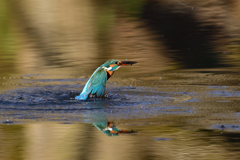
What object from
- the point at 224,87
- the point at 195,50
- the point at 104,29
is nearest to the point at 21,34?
the point at 104,29

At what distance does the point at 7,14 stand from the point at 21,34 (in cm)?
478

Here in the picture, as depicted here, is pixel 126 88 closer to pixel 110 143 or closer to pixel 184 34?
pixel 110 143

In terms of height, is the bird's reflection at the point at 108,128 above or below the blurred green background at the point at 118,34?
below

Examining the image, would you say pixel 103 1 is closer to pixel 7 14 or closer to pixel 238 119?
pixel 7 14

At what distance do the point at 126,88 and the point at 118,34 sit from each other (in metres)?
7.21

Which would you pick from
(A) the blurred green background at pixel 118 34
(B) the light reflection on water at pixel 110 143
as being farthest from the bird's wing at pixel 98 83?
(A) the blurred green background at pixel 118 34

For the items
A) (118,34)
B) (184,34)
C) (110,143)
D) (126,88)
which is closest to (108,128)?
(110,143)

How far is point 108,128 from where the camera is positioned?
221 inches

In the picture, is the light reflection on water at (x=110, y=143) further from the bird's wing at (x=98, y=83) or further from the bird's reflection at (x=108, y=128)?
the bird's wing at (x=98, y=83)

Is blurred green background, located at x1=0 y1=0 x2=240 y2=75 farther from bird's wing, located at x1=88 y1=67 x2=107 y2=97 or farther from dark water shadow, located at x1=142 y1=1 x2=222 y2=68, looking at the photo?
bird's wing, located at x1=88 y1=67 x2=107 y2=97

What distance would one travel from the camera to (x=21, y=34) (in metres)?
15.9

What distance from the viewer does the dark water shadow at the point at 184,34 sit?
10.9 m

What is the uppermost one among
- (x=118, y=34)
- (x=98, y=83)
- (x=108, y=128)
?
(x=118, y=34)

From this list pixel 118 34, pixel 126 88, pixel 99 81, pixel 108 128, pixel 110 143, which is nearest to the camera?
pixel 110 143
